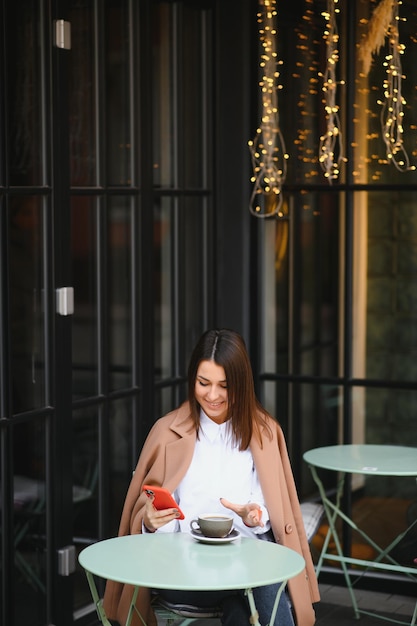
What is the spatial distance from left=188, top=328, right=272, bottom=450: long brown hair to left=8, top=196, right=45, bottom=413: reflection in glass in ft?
2.61

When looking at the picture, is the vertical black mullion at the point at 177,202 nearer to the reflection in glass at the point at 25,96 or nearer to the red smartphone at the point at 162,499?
the reflection in glass at the point at 25,96

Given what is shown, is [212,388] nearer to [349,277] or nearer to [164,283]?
[164,283]

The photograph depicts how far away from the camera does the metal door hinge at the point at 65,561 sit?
15.9 ft

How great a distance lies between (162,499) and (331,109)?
Result: 8.19 feet

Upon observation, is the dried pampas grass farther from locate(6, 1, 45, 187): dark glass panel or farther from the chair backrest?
the chair backrest

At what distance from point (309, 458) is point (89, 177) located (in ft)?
5.05

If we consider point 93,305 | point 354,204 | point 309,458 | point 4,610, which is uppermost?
point 354,204

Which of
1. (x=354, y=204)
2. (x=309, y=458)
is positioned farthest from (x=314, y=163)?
(x=309, y=458)

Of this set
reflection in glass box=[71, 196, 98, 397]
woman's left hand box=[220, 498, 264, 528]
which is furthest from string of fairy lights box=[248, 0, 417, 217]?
woman's left hand box=[220, 498, 264, 528]

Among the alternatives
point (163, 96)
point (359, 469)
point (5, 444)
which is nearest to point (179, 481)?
point (5, 444)

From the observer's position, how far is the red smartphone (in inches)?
146

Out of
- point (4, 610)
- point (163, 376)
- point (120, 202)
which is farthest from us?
point (163, 376)

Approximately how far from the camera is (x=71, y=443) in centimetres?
488

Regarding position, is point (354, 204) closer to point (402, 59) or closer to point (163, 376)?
point (402, 59)
